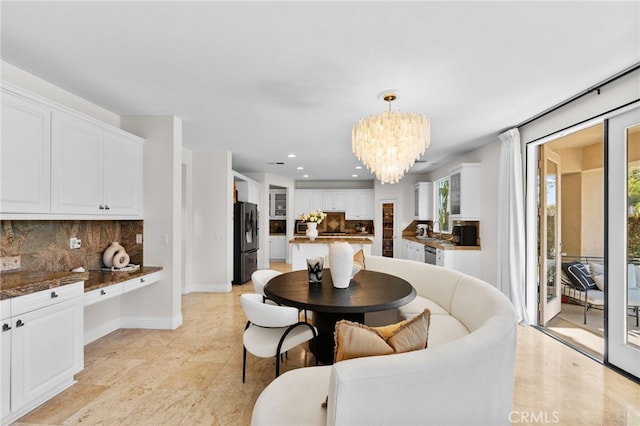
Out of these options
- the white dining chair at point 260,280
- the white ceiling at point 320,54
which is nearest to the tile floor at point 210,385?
the white dining chair at point 260,280

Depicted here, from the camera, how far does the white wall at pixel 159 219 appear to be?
344 centimetres

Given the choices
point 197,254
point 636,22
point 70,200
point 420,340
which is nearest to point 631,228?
point 636,22

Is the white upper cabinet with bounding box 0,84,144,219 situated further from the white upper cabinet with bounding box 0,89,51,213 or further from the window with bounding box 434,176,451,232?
the window with bounding box 434,176,451,232

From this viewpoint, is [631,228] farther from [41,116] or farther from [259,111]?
[41,116]

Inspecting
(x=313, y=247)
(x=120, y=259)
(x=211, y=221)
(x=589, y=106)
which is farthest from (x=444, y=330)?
(x=211, y=221)

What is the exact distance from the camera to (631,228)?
2.39 metres

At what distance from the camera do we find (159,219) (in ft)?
11.3

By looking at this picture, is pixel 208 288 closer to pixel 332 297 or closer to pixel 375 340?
pixel 332 297

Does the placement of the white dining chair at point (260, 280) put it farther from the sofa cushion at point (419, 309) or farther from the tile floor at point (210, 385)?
the sofa cushion at point (419, 309)

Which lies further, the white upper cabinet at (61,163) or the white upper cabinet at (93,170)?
the white upper cabinet at (93,170)

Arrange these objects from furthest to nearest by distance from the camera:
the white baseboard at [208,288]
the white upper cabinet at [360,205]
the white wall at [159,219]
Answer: the white upper cabinet at [360,205]
the white baseboard at [208,288]
the white wall at [159,219]

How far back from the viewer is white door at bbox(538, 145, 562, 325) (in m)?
3.61

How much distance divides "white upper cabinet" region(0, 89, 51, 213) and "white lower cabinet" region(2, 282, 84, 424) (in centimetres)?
74

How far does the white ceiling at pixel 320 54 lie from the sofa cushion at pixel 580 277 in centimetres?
214
